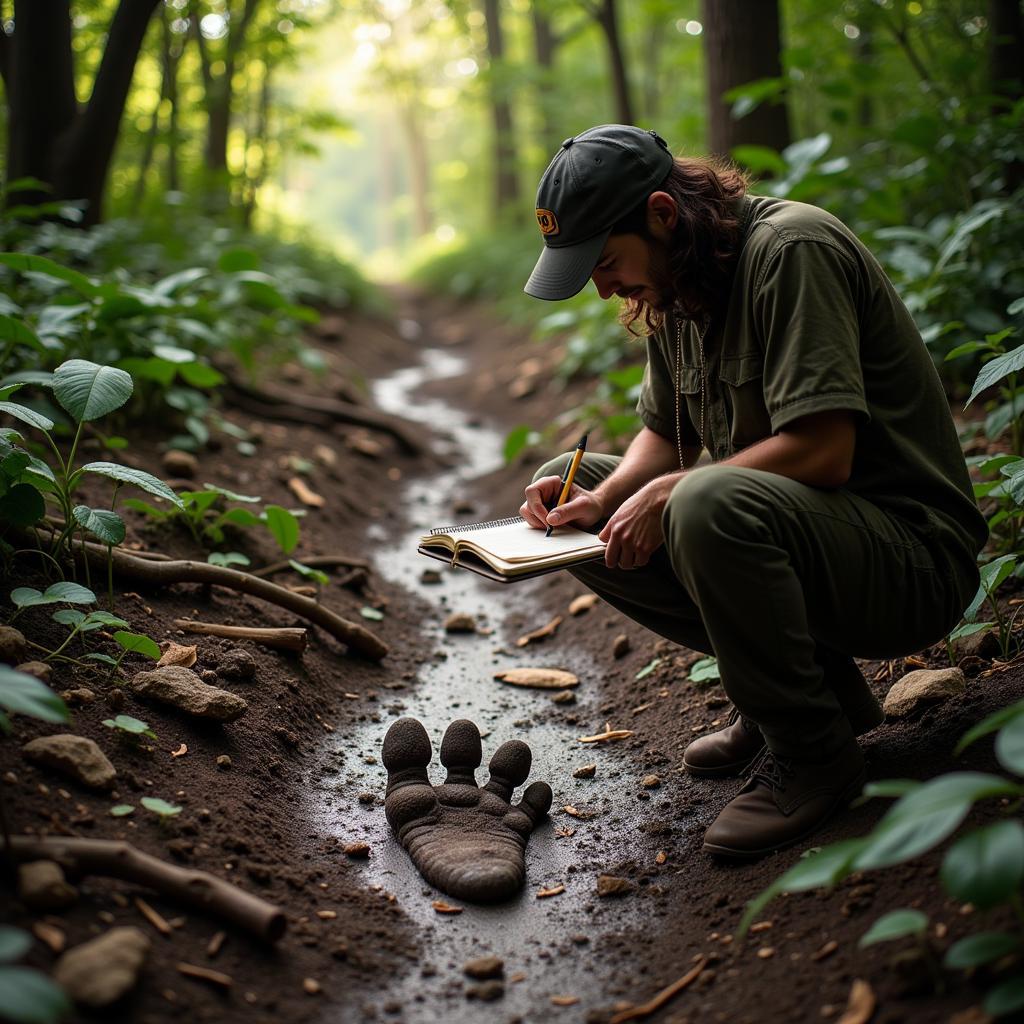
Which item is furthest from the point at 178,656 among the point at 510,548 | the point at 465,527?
the point at 510,548

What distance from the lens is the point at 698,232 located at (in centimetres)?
222

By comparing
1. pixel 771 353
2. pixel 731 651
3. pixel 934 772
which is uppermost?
pixel 771 353

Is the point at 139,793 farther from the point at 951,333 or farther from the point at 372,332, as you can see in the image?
the point at 372,332

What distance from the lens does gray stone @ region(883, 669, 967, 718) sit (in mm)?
2410

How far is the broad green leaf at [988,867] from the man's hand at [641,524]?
989mm

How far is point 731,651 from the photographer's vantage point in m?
2.02

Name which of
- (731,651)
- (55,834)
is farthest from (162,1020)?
(731,651)

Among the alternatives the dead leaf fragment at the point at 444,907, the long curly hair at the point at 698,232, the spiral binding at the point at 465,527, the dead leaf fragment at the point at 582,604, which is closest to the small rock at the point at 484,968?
the dead leaf fragment at the point at 444,907

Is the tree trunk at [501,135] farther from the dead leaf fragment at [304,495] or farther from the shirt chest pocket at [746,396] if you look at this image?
the shirt chest pocket at [746,396]

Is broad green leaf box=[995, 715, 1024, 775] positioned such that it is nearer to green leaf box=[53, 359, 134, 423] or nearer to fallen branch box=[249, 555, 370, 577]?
green leaf box=[53, 359, 134, 423]

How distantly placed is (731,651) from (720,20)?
4410mm

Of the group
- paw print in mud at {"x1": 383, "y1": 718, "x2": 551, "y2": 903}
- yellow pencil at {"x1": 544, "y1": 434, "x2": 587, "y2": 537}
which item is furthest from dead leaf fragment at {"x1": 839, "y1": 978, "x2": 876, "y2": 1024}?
yellow pencil at {"x1": 544, "y1": 434, "x2": 587, "y2": 537}

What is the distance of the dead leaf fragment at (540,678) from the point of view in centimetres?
332

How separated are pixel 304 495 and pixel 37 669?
7.84 feet
